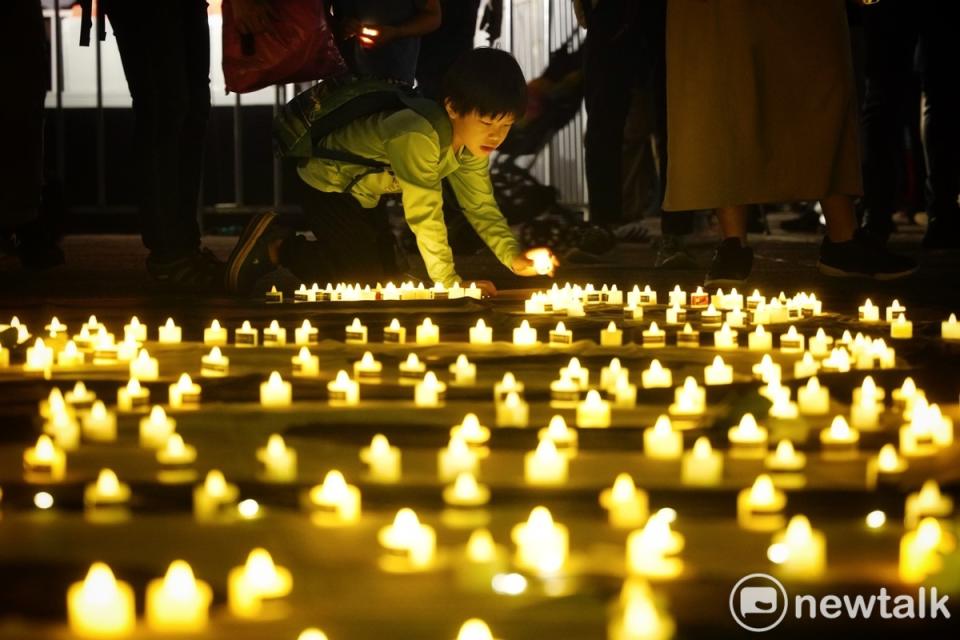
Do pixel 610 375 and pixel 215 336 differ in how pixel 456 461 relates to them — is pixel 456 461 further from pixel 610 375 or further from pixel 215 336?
pixel 215 336

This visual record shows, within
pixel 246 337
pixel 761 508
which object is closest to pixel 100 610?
pixel 761 508

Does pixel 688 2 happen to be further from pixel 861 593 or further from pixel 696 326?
pixel 861 593

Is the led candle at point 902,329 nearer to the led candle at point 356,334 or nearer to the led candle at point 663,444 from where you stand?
the led candle at point 356,334

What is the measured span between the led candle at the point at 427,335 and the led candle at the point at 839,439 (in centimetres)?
152

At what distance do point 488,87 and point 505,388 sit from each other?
2.05 m

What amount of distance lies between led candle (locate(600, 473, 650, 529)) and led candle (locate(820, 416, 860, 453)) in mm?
440

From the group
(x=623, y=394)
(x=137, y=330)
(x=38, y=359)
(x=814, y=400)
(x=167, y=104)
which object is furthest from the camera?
(x=167, y=104)

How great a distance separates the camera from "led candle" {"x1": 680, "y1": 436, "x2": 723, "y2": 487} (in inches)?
76.9

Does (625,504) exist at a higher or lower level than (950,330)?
lower

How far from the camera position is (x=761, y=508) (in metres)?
1.76

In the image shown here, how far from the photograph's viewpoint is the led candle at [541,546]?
155 centimetres

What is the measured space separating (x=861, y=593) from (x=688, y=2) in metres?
3.80

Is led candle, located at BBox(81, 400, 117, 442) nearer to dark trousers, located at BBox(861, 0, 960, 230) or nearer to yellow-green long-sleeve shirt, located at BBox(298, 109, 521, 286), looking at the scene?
yellow-green long-sleeve shirt, located at BBox(298, 109, 521, 286)

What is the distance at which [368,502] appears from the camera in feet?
6.05
